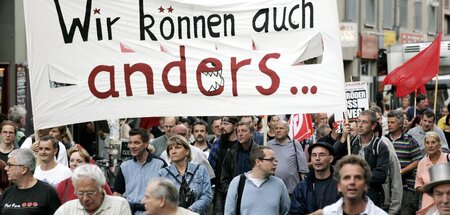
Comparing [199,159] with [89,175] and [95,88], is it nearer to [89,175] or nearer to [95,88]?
[95,88]

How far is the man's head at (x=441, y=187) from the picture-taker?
26.5 ft

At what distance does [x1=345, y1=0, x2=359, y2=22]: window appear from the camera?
45.6 metres

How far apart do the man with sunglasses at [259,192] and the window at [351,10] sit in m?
33.1

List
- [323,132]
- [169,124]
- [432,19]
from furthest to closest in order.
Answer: [432,19] → [323,132] → [169,124]

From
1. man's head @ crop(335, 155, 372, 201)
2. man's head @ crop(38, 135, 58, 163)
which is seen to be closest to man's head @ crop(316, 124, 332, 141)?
man's head @ crop(38, 135, 58, 163)

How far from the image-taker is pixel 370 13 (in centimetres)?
4834

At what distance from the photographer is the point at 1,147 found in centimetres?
1603

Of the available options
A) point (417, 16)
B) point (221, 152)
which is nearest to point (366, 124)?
point (221, 152)

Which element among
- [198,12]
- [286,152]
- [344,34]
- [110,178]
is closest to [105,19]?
[198,12]

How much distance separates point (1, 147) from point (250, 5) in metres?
5.09

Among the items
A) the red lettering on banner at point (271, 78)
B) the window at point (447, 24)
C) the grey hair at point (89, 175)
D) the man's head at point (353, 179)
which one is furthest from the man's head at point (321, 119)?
the window at point (447, 24)

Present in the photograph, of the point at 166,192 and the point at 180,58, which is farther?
the point at 180,58

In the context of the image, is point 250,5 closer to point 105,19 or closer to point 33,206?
point 105,19

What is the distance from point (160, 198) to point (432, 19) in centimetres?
4557
